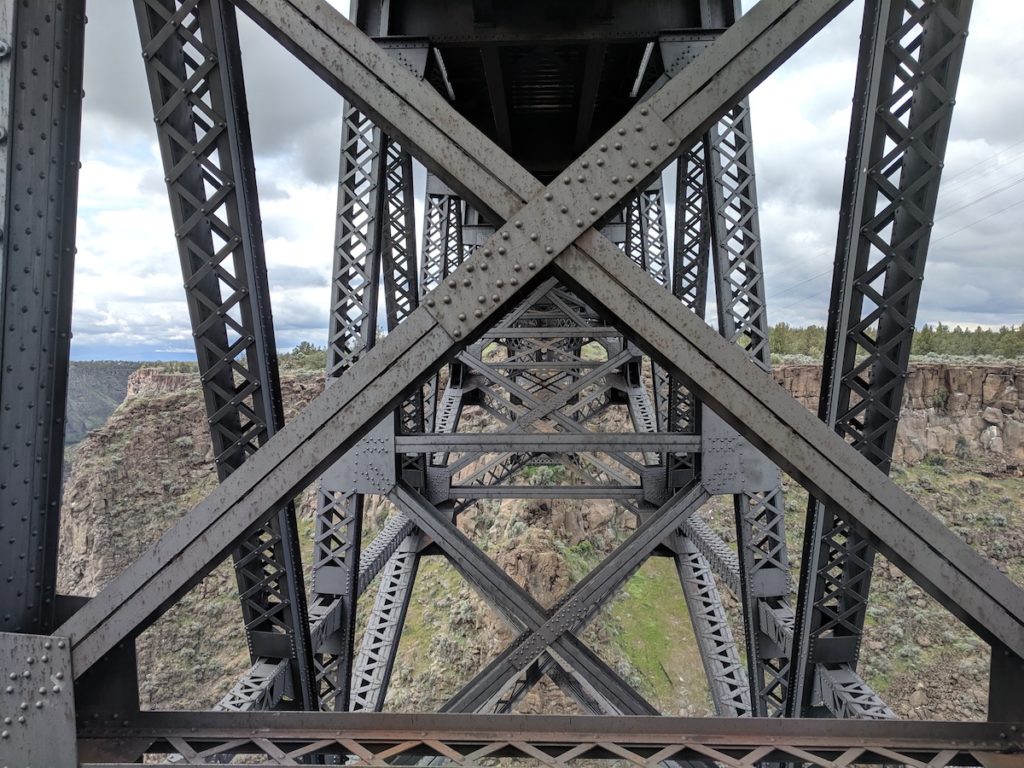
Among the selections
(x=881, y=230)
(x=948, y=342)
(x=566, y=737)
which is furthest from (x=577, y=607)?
(x=948, y=342)

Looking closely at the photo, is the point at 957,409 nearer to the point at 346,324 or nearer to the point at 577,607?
the point at 577,607

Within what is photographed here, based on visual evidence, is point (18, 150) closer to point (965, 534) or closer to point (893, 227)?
point (893, 227)

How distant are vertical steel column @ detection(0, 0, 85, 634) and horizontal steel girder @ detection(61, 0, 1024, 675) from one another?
36cm

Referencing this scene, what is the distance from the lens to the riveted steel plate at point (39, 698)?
2.09 metres

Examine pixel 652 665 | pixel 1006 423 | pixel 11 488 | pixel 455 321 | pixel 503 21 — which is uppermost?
pixel 503 21

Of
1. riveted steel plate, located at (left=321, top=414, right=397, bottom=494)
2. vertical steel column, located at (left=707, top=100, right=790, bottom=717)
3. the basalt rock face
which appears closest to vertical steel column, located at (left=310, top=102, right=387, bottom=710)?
riveted steel plate, located at (left=321, top=414, right=397, bottom=494)

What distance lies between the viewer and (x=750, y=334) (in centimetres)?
529

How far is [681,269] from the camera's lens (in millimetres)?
6641

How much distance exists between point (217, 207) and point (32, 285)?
0.75 m

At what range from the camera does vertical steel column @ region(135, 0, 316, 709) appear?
105 inches

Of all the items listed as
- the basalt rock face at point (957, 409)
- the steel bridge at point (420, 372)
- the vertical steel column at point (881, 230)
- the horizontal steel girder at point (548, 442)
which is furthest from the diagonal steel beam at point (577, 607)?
the basalt rock face at point (957, 409)

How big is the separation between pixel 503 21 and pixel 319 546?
4231mm

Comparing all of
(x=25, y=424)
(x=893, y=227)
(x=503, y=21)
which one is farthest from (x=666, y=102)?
(x=503, y=21)

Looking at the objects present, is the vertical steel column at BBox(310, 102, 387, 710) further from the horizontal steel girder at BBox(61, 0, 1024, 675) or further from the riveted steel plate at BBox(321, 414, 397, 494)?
the horizontal steel girder at BBox(61, 0, 1024, 675)
